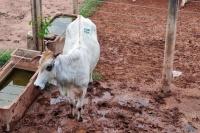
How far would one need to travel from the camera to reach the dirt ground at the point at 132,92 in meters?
6.25

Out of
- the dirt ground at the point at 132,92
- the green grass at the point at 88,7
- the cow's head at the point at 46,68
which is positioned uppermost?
the cow's head at the point at 46,68

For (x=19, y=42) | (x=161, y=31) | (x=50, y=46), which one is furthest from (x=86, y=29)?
(x=161, y=31)

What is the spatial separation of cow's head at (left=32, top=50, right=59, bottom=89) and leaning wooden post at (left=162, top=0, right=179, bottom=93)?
2.21m

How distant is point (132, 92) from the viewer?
7.13m

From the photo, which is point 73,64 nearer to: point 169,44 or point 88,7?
point 169,44

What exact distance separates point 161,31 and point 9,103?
14.8 ft

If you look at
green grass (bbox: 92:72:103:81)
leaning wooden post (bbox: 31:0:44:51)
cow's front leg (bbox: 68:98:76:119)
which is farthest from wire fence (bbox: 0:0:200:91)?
cow's front leg (bbox: 68:98:76:119)

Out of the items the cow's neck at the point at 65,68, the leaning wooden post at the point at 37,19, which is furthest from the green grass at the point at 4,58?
the cow's neck at the point at 65,68

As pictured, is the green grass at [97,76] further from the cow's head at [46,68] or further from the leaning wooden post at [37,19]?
the cow's head at [46,68]

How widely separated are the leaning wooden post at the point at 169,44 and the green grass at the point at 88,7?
12.7ft

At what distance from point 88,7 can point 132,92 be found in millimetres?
4294

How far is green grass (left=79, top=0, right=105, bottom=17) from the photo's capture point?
33.8ft

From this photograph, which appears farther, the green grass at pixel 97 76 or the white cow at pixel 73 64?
the green grass at pixel 97 76

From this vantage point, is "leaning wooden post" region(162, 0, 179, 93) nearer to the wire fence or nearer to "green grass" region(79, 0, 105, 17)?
the wire fence
